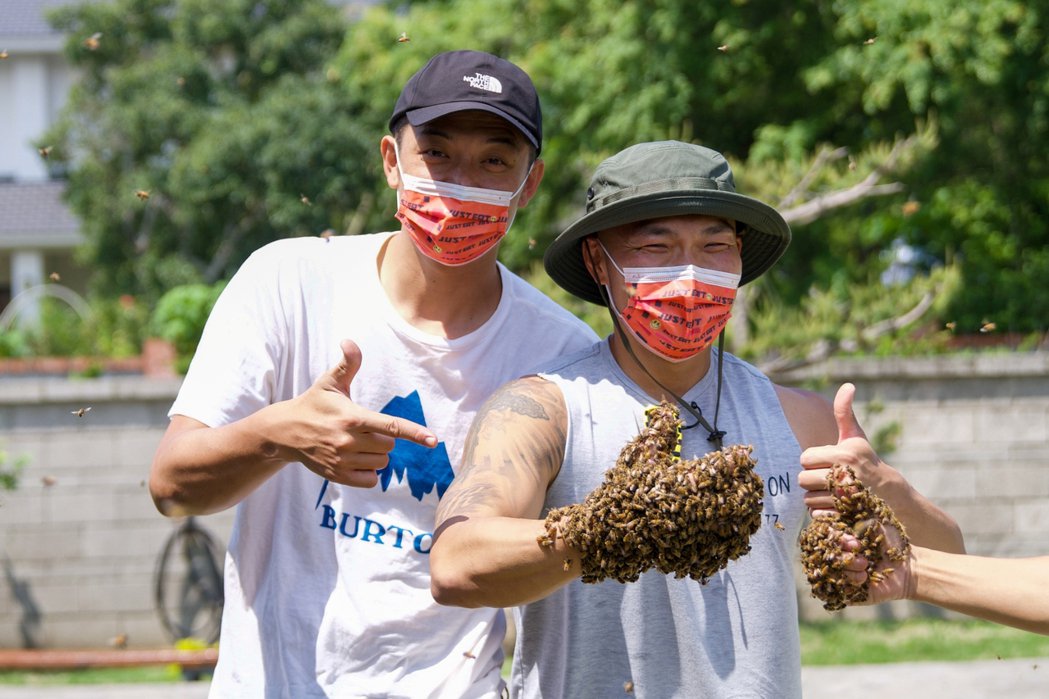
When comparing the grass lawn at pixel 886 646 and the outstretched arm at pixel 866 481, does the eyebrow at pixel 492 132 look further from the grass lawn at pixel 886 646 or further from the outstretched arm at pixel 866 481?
A: the grass lawn at pixel 886 646

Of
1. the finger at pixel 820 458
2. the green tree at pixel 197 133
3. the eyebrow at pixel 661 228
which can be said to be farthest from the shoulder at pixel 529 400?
the green tree at pixel 197 133

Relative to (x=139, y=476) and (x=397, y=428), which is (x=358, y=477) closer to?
(x=397, y=428)

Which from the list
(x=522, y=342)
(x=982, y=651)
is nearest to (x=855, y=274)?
(x=982, y=651)

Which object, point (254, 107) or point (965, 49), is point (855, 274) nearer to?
point (965, 49)

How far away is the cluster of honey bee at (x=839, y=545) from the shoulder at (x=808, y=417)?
0.59 m

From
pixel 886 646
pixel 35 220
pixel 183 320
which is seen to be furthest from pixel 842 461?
pixel 35 220

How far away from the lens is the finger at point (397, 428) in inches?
106

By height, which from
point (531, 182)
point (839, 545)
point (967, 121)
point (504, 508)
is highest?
point (967, 121)

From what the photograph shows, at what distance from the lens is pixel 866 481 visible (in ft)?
9.66

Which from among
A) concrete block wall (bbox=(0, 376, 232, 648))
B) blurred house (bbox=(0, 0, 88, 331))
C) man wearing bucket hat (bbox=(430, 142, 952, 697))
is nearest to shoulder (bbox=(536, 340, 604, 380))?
man wearing bucket hat (bbox=(430, 142, 952, 697))

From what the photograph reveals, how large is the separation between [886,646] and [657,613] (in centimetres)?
816

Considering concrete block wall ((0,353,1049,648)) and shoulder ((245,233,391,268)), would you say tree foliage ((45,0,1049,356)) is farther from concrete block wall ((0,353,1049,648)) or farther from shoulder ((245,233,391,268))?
shoulder ((245,233,391,268))

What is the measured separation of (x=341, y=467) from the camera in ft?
9.15

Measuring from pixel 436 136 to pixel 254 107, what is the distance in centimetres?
1991
